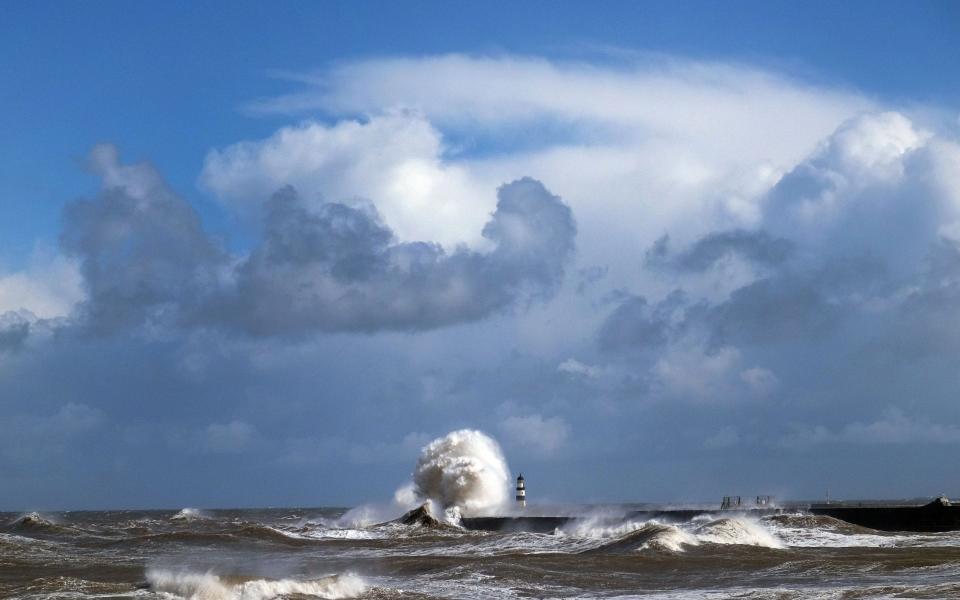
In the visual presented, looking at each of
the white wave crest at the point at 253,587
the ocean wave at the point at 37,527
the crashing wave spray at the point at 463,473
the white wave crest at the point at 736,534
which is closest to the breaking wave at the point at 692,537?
the white wave crest at the point at 736,534

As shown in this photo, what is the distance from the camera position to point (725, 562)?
75.3ft

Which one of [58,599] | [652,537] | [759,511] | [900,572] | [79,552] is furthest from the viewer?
[759,511]

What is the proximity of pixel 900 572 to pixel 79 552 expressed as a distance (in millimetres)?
20685

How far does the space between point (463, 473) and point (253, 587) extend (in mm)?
29992

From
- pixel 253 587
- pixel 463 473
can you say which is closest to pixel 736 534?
pixel 253 587

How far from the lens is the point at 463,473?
4766 centimetres

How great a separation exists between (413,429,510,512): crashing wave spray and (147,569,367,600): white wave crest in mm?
28131

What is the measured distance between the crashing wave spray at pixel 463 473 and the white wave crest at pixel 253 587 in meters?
28.1

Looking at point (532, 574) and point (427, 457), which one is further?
point (427, 457)

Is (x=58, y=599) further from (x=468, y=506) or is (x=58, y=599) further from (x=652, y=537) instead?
(x=468, y=506)

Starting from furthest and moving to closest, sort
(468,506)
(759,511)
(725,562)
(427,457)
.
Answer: (427,457), (468,506), (759,511), (725,562)

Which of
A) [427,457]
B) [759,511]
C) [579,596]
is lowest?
[579,596]

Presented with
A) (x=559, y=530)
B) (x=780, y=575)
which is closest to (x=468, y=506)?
(x=559, y=530)

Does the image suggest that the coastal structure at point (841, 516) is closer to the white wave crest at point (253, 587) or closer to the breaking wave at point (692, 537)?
the breaking wave at point (692, 537)
